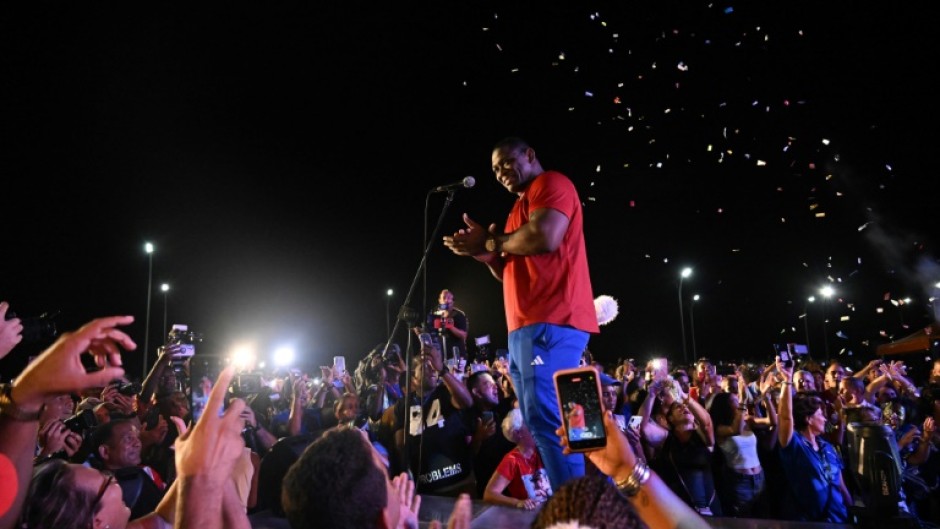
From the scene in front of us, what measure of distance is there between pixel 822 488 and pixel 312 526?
5667 mm

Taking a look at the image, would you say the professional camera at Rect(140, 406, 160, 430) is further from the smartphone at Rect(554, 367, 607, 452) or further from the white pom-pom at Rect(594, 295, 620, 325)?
the smartphone at Rect(554, 367, 607, 452)

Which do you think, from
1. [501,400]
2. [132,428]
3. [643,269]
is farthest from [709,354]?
[132,428]

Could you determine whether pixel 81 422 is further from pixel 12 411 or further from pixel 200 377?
pixel 12 411

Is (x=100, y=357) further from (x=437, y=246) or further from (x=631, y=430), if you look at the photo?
(x=437, y=246)

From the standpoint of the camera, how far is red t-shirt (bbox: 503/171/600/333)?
11.4 feet

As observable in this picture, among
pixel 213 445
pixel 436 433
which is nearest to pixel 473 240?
pixel 213 445

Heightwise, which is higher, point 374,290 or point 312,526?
point 374,290

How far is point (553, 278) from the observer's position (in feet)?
11.6

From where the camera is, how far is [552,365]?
11.0 ft

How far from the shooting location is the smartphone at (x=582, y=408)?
2.34m

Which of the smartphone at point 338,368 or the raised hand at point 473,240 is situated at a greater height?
the raised hand at point 473,240

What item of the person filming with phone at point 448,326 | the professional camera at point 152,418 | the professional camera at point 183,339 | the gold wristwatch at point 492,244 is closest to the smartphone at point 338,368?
the person filming with phone at point 448,326

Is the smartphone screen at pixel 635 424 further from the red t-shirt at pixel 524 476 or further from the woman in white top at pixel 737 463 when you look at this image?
the red t-shirt at pixel 524 476

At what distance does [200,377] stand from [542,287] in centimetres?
196
